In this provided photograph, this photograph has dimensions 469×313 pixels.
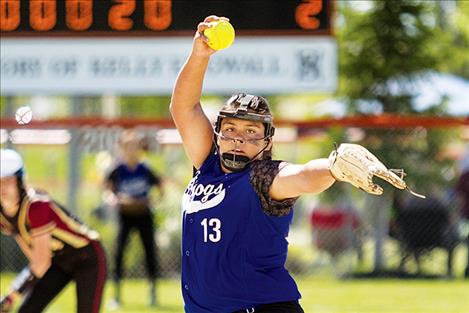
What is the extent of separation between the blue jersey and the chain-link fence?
739 cm

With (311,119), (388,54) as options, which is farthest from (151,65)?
(388,54)

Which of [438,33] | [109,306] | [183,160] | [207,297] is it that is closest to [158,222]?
[183,160]

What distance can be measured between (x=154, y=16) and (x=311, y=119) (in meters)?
2.84

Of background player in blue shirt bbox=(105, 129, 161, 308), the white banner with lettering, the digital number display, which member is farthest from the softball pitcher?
the white banner with lettering

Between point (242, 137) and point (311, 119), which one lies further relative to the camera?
point (311, 119)

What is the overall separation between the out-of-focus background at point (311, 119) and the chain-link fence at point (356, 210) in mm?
17

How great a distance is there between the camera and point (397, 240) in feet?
43.2

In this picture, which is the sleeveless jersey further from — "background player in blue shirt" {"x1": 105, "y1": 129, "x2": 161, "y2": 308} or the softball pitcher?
"background player in blue shirt" {"x1": 105, "y1": 129, "x2": 161, "y2": 308}

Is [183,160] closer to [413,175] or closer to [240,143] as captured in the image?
[413,175]

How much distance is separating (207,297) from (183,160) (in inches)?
362

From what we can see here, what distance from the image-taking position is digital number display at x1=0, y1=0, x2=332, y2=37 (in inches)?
448

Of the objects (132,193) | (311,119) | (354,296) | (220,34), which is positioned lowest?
(354,296)

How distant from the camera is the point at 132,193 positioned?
464 inches

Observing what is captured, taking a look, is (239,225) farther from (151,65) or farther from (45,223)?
(151,65)
